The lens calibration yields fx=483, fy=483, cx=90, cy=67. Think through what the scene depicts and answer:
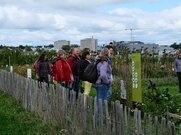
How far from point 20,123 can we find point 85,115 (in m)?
3.65

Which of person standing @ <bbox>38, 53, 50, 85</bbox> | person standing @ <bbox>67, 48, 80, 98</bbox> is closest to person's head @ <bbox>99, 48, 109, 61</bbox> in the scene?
person standing @ <bbox>67, 48, 80, 98</bbox>

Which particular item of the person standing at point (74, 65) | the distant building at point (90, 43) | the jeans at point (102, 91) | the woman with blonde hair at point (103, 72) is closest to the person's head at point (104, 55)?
the woman with blonde hair at point (103, 72)

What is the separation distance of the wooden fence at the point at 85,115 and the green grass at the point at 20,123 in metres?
0.19

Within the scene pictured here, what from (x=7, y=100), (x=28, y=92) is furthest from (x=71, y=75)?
(x=7, y=100)

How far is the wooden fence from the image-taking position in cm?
615

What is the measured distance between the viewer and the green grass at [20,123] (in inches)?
417

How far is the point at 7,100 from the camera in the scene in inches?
655

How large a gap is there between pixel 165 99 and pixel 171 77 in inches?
648

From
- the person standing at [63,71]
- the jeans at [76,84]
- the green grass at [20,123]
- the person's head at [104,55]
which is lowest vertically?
the green grass at [20,123]

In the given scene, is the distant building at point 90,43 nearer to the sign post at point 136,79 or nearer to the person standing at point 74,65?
the person standing at point 74,65

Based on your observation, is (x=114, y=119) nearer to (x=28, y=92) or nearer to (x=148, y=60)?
(x=28, y=92)

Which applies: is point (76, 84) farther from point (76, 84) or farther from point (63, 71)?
point (63, 71)

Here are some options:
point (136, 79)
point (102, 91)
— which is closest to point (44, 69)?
point (102, 91)

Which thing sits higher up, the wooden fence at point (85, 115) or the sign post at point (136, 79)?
the sign post at point (136, 79)
